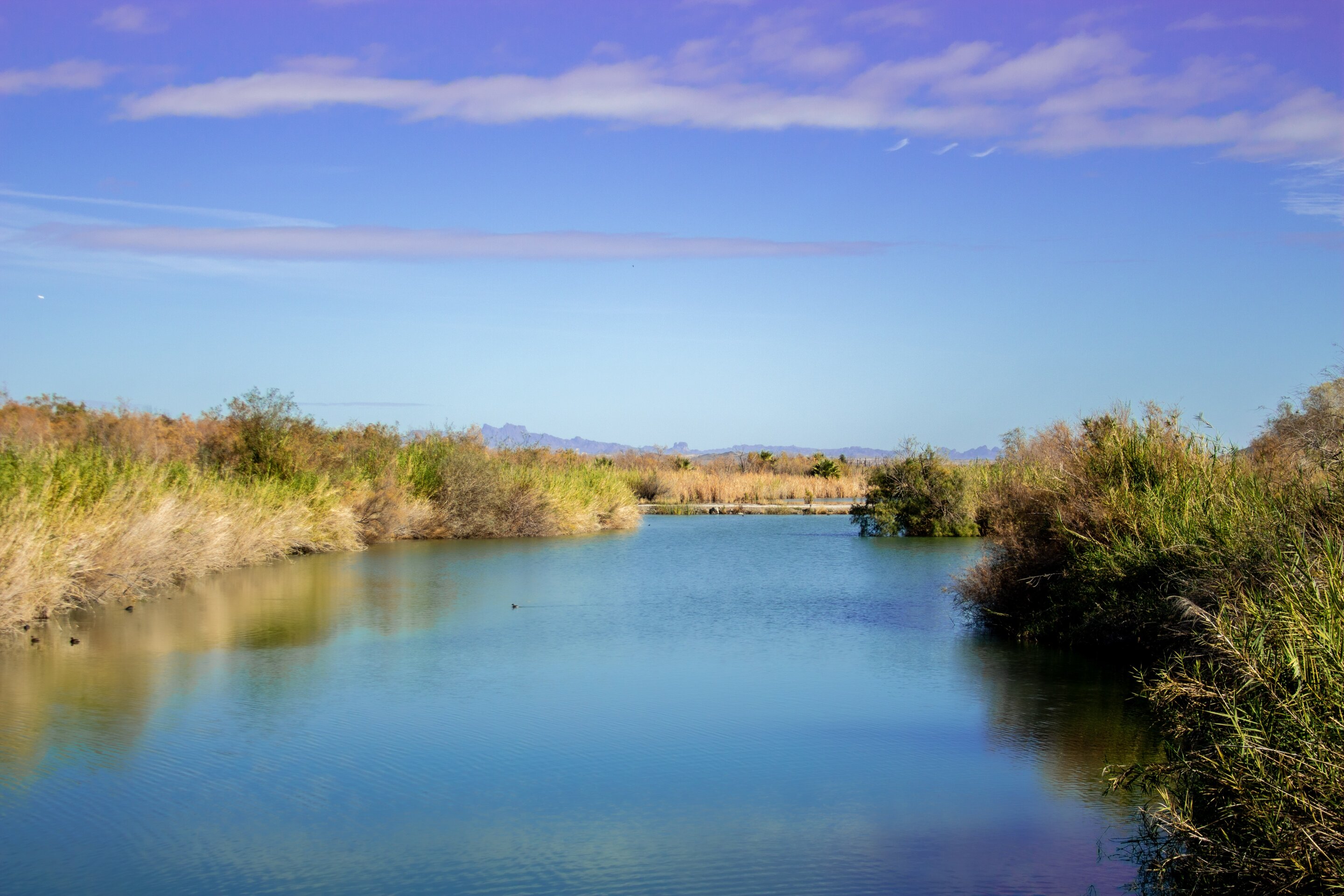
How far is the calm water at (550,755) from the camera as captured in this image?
6.14 metres

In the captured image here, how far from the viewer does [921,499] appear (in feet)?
107

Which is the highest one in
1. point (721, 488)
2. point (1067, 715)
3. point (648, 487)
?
point (648, 487)

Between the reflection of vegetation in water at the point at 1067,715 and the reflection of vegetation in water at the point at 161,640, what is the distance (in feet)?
22.9

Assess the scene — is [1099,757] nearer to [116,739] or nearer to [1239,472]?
[1239,472]

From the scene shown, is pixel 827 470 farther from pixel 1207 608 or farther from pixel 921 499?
pixel 1207 608

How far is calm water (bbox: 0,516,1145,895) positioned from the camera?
20.1 ft

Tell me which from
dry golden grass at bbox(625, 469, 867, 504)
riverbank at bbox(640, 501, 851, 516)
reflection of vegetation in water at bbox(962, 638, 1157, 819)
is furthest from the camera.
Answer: dry golden grass at bbox(625, 469, 867, 504)

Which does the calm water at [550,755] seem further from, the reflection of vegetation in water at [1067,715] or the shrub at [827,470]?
the shrub at [827,470]

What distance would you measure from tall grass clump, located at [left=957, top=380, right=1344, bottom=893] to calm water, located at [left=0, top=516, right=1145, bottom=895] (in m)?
0.78

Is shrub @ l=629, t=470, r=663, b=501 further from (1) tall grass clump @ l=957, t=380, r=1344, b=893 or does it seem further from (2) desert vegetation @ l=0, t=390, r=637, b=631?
(1) tall grass clump @ l=957, t=380, r=1344, b=893

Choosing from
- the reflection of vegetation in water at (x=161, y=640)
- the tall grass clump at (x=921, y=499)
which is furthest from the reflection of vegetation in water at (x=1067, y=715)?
the tall grass clump at (x=921, y=499)

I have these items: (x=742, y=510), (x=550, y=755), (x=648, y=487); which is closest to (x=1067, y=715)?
(x=550, y=755)

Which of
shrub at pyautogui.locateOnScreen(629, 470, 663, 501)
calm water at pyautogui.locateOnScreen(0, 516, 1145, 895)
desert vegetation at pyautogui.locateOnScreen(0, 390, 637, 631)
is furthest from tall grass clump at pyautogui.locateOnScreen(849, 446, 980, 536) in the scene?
shrub at pyautogui.locateOnScreen(629, 470, 663, 501)

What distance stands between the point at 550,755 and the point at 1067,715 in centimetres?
464
